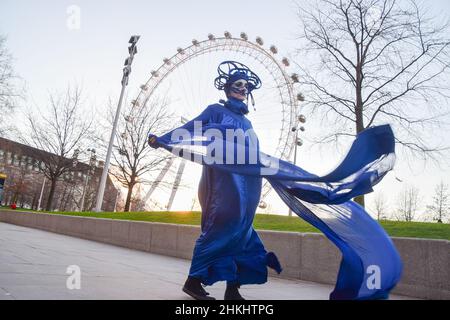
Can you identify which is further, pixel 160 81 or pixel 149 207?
pixel 149 207

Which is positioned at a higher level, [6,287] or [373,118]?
[373,118]

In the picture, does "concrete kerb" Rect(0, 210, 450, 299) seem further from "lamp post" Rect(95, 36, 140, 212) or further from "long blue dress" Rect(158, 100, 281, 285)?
"lamp post" Rect(95, 36, 140, 212)

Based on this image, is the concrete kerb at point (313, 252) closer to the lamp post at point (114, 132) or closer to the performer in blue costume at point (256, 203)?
the performer in blue costume at point (256, 203)

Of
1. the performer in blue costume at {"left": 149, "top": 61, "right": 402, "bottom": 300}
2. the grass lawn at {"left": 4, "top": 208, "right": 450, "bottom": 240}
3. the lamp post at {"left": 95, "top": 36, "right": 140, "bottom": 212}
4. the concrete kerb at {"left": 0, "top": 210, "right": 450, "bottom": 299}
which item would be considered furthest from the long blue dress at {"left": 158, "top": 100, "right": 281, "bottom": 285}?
the lamp post at {"left": 95, "top": 36, "right": 140, "bottom": 212}

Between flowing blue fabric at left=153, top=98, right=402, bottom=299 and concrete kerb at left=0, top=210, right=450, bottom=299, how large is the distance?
253 centimetres

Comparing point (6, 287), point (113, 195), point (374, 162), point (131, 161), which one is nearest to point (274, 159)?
point (374, 162)

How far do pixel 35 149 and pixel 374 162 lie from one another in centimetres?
2376

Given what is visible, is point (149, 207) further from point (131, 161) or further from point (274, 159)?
point (274, 159)

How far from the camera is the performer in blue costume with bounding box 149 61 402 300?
9.49ft

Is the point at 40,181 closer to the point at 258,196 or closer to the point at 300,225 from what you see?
the point at 300,225

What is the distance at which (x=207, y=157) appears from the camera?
3.32 meters

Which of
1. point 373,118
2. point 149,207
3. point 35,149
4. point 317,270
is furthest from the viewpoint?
point 149,207

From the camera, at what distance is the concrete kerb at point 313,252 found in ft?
16.4

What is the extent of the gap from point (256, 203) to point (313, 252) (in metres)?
3.22
